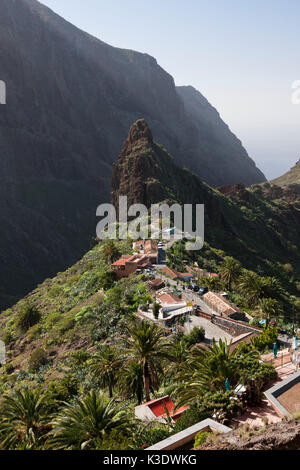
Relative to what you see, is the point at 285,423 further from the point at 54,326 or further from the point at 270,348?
the point at 54,326

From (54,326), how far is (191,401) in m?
34.0

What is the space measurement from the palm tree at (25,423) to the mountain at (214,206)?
69881 mm

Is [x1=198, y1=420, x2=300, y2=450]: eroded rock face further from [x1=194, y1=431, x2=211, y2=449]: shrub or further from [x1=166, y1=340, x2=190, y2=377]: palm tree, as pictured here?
[x1=166, y1=340, x2=190, y2=377]: palm tree

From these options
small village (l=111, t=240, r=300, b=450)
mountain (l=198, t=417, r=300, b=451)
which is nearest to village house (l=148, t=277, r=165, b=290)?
small village (l=111, t=240, r=300, b=450)

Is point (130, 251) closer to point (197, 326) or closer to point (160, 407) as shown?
point (197, 326)

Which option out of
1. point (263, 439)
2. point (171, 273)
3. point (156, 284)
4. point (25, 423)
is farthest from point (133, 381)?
point (171, 273)

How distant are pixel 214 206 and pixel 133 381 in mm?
91908

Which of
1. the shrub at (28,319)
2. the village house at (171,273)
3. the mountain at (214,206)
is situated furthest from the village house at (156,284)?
the mountain at (214,206)

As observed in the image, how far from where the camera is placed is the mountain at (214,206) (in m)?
91.8

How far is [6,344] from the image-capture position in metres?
52.3

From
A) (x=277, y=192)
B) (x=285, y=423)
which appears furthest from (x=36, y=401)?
(x=277, y=192)

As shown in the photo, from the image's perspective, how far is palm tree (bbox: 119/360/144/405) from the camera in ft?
70.9
